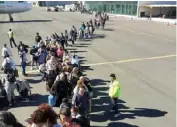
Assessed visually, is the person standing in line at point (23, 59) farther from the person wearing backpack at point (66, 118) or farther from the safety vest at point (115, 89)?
the person wearing backpack at point (66, 118)

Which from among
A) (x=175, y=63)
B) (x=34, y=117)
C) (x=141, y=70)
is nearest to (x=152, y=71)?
(x=141, y=70)

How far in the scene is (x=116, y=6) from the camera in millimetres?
80312

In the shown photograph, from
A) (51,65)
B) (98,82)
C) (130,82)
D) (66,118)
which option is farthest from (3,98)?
(130,82)

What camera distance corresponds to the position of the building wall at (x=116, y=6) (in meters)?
71.3

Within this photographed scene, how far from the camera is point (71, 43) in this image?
27.6 meters

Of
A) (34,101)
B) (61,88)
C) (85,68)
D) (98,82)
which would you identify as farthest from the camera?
(85,68)

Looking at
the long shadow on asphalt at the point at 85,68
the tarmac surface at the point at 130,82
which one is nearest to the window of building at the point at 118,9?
the tarmac surface at the point at 130,82

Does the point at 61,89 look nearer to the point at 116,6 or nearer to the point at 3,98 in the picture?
the point at 3,98

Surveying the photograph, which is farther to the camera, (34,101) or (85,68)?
(85,68)

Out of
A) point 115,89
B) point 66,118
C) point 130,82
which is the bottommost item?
point 130,82

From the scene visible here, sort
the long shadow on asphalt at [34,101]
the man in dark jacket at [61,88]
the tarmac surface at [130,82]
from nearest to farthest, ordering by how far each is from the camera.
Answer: the man in dark jacket at [61,88] → the tarmac surface at [130,82] → the long shadow on asphalt at [34,101]

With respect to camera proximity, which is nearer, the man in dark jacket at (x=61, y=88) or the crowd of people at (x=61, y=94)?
the crowd of people at (x=61, y=94)

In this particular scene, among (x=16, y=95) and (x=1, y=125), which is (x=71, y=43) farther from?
(x=1, y=125)

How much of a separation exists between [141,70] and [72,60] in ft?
16.4
